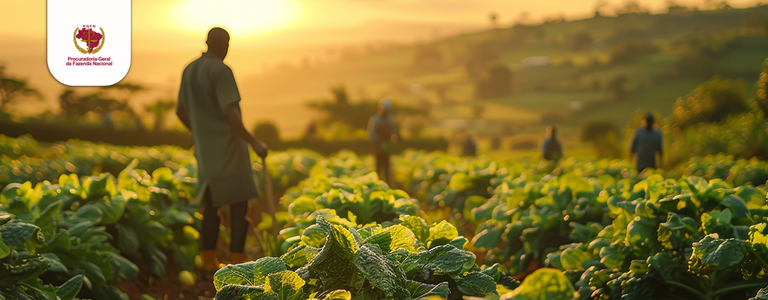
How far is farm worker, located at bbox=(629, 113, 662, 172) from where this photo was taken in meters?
9.36

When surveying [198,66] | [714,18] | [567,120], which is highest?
[714,18]

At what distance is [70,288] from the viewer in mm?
2734

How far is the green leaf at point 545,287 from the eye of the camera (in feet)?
4.25

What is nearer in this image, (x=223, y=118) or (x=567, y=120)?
(x=223, y=118)

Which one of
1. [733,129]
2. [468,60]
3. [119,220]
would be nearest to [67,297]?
[119,220]

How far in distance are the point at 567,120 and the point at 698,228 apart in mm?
108850

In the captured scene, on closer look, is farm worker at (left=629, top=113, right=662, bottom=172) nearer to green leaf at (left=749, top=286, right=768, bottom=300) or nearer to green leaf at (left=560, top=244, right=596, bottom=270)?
green leaf at (left=560, top=244, right=596, bottom=270)

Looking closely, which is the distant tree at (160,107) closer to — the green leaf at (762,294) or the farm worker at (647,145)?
the farm worker at (647,145)

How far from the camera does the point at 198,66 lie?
4.40m

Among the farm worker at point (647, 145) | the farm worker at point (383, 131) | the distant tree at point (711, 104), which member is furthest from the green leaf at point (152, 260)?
the distant tree at point (711, 104)

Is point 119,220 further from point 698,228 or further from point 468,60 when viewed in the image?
point 468,60

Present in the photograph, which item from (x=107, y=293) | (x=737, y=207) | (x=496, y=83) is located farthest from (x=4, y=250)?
(x=496, y=83)

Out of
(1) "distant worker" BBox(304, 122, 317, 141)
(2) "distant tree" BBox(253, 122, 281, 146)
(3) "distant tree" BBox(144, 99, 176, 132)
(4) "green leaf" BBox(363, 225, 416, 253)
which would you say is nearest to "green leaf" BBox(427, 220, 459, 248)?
(4) "green leaf" BBox(363, 225, 416, 253)

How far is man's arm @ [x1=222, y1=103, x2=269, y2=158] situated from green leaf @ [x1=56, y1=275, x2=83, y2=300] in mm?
1761
